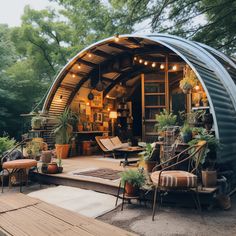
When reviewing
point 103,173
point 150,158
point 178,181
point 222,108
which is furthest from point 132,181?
point 222,108

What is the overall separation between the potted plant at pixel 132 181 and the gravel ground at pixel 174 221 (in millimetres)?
230

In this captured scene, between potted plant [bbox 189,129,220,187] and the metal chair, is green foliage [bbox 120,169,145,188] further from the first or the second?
the metal chair

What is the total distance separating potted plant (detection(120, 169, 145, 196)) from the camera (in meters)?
3.63

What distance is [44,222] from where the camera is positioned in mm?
3066

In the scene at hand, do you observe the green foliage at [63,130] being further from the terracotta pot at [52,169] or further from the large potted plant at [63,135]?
the terracotta pot at [52,169]

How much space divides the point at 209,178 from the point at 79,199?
208 cm

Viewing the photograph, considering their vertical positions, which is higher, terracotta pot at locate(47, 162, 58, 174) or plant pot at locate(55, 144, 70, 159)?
plant pot at locate(55, 144, 70, 159)

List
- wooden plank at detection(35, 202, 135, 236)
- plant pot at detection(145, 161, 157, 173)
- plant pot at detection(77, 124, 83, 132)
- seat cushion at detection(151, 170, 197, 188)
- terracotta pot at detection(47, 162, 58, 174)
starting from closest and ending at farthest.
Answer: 1. wooden plank at detection(35, 202, 135, 236)
2. seat cushion at detection(151, 170, 197, 188)
3. plant pot at detection(145, 161, 157, 173)
4. terracotta pot at detection(47, 162, 58, 174)
5. plant pot at detection(77, 124, 83, 132)

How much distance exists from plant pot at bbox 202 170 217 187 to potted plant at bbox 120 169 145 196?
2.99 feet

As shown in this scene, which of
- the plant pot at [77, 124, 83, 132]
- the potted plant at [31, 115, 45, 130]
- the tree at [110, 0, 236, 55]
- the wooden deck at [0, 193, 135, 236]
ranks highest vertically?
the tree at [110, 0, 236, 55]

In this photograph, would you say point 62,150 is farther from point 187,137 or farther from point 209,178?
point 209,178

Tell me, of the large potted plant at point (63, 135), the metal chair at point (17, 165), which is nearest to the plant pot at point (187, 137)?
the metal chair at point (17, 165)

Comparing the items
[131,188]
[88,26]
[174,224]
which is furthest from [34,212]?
[88,26]

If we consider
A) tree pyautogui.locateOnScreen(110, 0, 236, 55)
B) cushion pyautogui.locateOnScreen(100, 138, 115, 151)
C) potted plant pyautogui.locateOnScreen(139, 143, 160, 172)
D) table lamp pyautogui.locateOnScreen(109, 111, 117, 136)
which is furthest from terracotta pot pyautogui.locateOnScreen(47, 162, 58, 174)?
tree pyautogui.locateOnScreen(110, 0, 236, 55)
